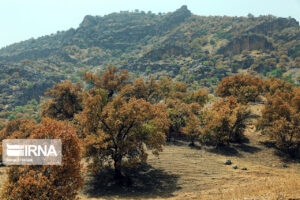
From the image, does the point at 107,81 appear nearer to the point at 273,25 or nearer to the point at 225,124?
the point at 225,124

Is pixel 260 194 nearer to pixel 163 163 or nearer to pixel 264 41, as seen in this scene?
pixel 163 163

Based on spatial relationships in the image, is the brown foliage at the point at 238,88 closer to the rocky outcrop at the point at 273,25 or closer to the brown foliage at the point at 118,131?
the brown foliage at the point at 118,131

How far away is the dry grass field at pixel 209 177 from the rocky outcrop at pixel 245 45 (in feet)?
532

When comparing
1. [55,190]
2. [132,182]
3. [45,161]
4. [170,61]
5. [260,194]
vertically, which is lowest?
[132,182]

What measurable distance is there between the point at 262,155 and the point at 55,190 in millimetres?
27371

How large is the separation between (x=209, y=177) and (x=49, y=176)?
53.0 ft

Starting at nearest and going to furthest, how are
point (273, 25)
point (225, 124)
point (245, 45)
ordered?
point (225, 124) < point (245, 45) < point (273, 25)

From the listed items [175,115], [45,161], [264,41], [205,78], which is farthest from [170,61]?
[45,161]

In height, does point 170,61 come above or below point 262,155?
above

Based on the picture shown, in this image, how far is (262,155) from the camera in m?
27.1

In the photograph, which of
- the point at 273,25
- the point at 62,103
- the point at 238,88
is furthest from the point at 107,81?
the point at 273,25

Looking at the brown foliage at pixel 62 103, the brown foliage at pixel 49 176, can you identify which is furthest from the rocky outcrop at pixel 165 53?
the brown foliage at pixel 49 176

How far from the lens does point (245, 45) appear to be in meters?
168

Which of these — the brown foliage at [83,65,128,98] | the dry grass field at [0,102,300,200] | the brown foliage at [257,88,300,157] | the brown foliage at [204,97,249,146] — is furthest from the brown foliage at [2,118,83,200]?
the brown foliage at [83,65,128,98]
